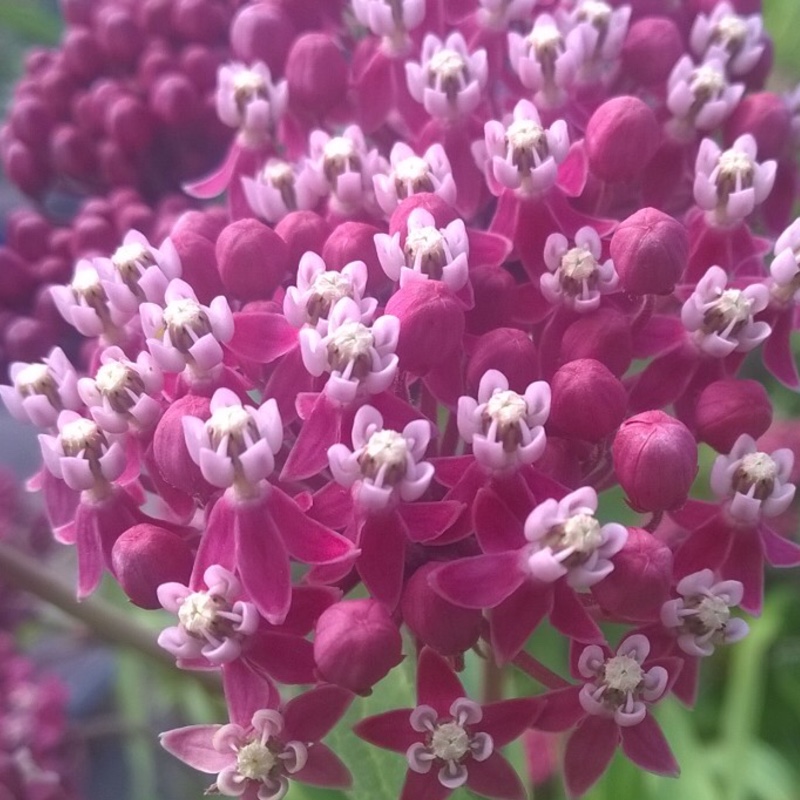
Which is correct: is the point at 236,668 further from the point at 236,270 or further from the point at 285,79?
the point at 285,79

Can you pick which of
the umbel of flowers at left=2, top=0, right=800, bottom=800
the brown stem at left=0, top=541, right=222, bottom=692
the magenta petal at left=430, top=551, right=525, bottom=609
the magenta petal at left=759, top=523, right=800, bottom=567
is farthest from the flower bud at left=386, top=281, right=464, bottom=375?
the brown stem at left=0, top=541, right=222, bottom=692

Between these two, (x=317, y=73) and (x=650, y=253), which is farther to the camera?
(x=317, y=73)

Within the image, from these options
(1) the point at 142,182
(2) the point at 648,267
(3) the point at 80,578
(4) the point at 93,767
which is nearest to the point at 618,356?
(2) the point at 648,267

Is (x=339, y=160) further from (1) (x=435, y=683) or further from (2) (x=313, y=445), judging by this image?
(1) (x=435, y=683)

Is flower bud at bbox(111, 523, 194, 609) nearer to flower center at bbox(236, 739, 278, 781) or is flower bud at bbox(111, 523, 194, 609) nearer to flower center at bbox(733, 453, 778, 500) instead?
flower center at bbox(236, 739, 278, 781)

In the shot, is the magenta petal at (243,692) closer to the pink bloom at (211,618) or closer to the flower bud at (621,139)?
the pink bloom at (211,618)

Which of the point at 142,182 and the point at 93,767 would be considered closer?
the point at 142,182

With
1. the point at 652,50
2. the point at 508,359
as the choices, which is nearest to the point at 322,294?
the point at 508,359
